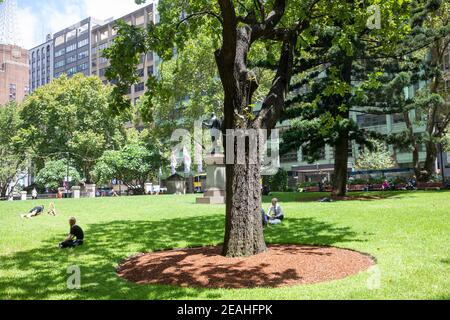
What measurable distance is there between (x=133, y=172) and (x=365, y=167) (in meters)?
29.0

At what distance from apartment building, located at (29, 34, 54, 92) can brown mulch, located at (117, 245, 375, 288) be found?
134323mm

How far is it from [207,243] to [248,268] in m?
3.42

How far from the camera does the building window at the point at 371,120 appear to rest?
56.7m

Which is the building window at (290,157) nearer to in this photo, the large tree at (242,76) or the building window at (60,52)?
the large tree at (242,76)

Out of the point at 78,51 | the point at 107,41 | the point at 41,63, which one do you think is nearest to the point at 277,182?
the point at 107,41

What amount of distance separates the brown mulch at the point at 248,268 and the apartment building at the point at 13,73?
125 m

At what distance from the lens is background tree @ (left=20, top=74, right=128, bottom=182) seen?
54656 millimetres

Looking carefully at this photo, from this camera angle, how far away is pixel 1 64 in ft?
403

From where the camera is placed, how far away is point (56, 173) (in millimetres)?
55094

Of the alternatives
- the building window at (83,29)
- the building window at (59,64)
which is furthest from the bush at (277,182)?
the building window at (59,64)

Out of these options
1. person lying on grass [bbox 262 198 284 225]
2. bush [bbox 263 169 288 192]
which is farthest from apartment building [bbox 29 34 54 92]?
person lying on grass [bbox 262 198 284 225]

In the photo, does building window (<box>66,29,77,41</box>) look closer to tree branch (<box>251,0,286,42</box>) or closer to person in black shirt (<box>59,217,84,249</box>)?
person in black shirt (<box>59,217,84,249</box>)

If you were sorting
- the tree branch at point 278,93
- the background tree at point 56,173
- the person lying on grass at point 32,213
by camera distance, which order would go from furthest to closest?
the background tree at point 56,173 → the person lying on grass at point 32,213 → the tree branch at point 278,93
